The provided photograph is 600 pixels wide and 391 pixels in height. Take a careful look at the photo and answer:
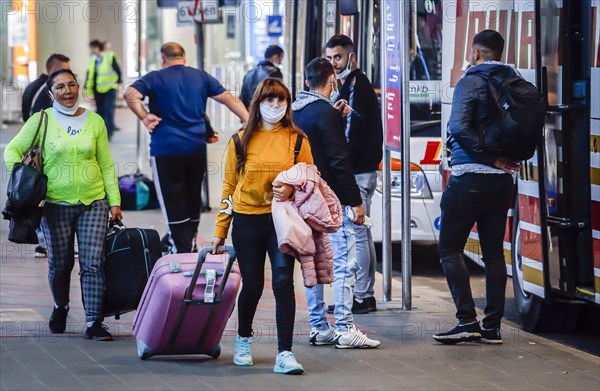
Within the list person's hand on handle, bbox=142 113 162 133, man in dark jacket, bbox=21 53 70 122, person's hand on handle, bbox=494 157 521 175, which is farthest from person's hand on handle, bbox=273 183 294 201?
man in dark jacket, bbox=21 53 70 122

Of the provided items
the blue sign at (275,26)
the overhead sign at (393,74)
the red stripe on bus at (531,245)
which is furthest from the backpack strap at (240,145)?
the blue sign at (275,26)

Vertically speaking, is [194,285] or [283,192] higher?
[283,192]

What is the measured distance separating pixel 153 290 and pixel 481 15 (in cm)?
377

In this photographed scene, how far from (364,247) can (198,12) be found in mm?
7429

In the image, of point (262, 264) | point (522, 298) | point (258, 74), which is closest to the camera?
point (262, 264)

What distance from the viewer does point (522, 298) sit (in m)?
9.45

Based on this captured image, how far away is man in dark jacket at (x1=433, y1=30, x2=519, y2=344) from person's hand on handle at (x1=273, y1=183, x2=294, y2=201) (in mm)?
1291

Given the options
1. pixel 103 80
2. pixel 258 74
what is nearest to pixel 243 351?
pixel 258 74

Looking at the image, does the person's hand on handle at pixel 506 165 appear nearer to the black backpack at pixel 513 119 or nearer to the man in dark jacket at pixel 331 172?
the black backpack at pixel 513 119

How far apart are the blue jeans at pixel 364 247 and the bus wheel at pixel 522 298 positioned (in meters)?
1.00

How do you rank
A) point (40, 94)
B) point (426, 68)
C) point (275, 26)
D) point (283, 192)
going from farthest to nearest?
1. point (275, 26)
2. point (426, 68)
3. point (40, 94)
4. point (283, 192)

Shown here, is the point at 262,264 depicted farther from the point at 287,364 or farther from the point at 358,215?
the point at 358,215

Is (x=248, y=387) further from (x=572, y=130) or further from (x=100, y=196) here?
(x=572, y=130)

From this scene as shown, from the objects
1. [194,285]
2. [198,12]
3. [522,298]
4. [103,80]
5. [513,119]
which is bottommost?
[522,298]
